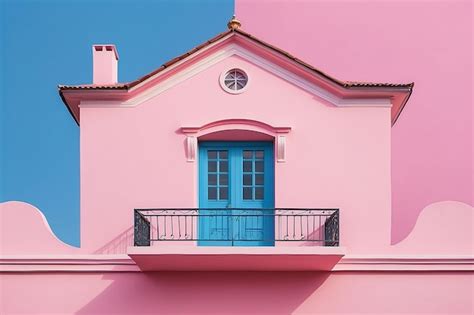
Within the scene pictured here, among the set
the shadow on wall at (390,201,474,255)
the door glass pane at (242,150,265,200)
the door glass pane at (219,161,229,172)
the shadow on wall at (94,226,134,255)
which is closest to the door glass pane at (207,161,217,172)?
the door glass pane at (219,161,229,172)

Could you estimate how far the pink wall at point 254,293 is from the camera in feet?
42.7

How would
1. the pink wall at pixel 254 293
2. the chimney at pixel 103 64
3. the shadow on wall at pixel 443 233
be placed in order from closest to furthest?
1. the pink wall at pixel 254 293
2. the shadow on wall at pixel 443 233
3. the chimney at pixel 103 64

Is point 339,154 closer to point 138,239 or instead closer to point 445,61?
point 138,239

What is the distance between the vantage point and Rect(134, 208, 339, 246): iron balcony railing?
13.0 metres

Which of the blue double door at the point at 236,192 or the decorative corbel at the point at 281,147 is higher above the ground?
the decorative corbel at the point at 281,147

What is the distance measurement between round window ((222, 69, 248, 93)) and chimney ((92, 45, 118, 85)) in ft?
8.26

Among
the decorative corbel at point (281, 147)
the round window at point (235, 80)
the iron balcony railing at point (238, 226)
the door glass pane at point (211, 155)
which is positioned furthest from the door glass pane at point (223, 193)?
the round window at point (235, 80)

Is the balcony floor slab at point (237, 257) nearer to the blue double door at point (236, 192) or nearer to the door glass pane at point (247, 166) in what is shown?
the blue double door at point (236, 192)

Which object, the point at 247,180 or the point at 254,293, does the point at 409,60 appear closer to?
the point at 247,180

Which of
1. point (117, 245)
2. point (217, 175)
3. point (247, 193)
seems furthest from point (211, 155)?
point (117, 245)

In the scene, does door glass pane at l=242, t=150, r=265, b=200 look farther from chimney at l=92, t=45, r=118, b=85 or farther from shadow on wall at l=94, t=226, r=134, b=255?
chimney at l=92, t=45, r=118, b=85

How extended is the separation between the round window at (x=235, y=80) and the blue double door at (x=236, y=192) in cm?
112

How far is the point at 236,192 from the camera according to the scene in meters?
13.5

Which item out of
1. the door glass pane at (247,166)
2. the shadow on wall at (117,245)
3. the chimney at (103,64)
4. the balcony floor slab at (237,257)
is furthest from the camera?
the chimney at (103,64)
